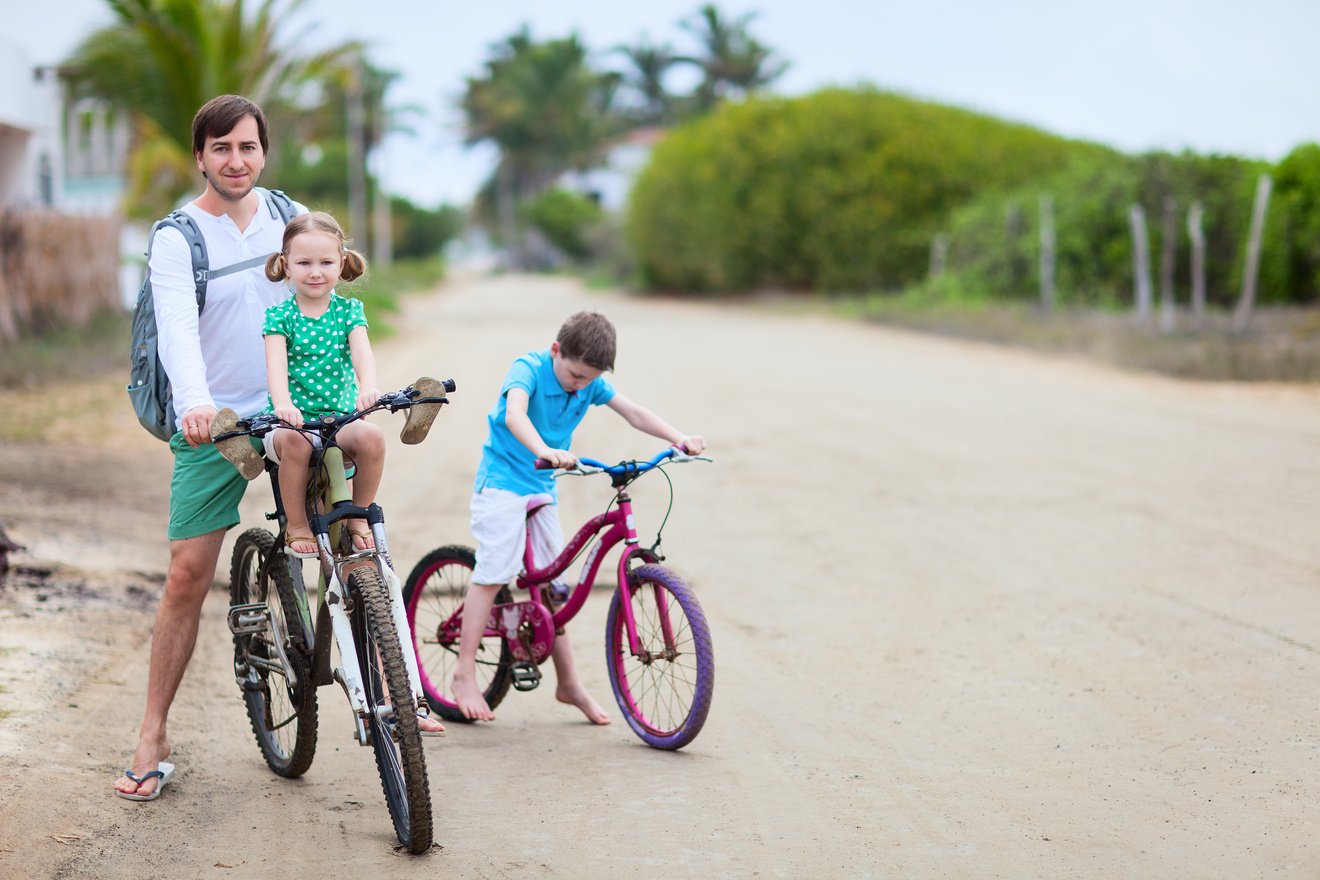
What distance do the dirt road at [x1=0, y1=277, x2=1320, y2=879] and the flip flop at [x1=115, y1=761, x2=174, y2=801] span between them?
0.22 ft

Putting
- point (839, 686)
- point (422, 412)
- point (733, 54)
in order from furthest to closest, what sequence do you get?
point (733, 54) < point (839, 686) < point (422, 412)

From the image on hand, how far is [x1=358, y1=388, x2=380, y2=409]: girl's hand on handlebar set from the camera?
3910 millimetres

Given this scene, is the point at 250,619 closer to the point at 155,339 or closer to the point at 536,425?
the point at 155,339

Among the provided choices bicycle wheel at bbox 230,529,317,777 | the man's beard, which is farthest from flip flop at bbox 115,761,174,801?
the man's beard

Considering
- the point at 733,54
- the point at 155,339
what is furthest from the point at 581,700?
the point at 733,54

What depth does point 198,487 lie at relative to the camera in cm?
419

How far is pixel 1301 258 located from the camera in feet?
69.3

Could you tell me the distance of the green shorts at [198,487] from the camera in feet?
13.7

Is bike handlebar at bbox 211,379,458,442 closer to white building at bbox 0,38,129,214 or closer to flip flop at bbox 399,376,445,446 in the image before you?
flip flop at bbox 399,376,445,446

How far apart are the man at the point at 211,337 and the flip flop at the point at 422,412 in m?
0.52

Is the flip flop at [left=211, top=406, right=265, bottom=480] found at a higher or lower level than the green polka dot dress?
lower

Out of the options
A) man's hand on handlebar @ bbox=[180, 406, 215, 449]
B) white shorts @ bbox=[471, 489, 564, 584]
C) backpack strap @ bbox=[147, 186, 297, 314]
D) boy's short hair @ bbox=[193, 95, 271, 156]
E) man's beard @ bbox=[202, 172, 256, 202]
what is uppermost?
boy's short hair @ bbox=[193, 95, 271, 156]

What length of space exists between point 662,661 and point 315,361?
1638 millimetres

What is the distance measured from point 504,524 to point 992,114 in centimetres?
3246
